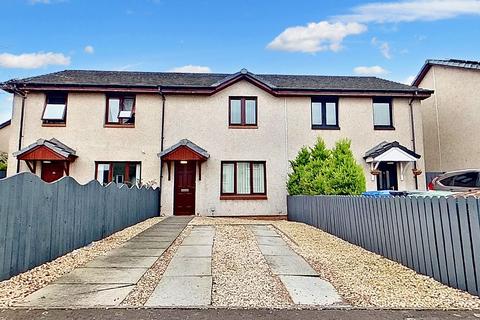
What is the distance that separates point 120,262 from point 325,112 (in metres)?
12.3

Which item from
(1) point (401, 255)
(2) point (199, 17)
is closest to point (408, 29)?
(2) point (199, 17)

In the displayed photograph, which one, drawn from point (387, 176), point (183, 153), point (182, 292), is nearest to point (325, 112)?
point (387, 176)

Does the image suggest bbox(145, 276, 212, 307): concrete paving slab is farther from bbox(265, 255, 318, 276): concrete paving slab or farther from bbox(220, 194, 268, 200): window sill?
bbox(220, 194, 268, 200): window sill

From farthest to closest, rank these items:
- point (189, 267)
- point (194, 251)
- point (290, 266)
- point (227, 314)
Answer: point (194, 251)
point (290, 266)
point (189, 267)
point (227, 314)

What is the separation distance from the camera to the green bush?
36.6 ft

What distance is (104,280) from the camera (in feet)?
14.9

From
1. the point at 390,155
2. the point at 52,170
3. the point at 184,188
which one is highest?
the point at 390,155

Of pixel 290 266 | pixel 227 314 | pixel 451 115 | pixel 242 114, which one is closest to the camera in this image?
pixel 227 314

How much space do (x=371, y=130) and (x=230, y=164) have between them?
7072 mm

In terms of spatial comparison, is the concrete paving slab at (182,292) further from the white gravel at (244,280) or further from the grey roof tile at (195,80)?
the grey roof tile at (195,80)

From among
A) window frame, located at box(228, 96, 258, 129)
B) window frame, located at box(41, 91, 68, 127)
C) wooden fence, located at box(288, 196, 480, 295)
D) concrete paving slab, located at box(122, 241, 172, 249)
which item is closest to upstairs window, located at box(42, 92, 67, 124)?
window frame, located at box(41, 91, 68, 127)

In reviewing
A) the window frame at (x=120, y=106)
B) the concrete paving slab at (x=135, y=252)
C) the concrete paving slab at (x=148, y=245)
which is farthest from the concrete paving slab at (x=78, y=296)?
the window frame at (x=120, y=106)

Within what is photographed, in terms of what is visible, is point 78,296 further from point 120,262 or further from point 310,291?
point 310,291

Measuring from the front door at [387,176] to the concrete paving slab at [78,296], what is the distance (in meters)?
13.6
